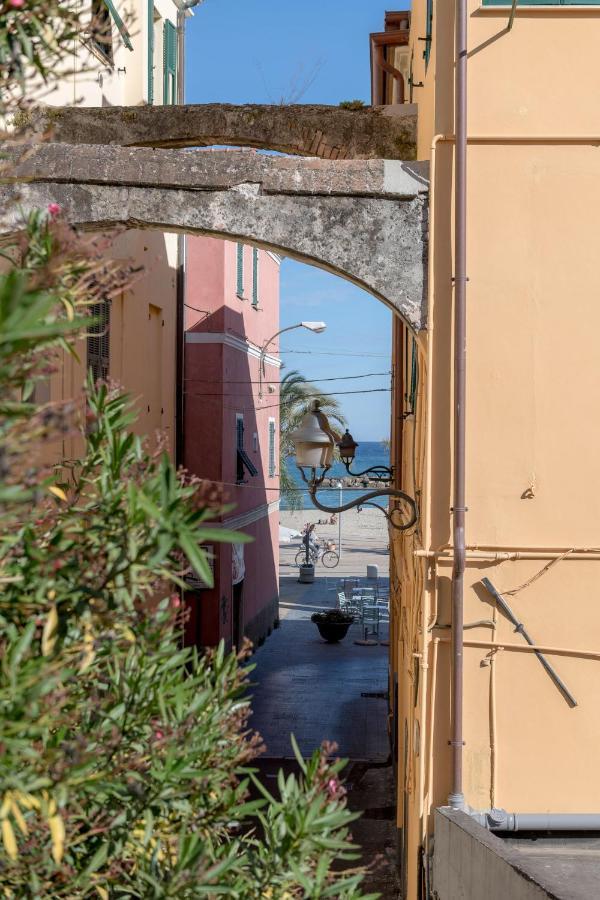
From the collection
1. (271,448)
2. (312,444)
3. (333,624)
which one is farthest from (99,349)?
(271,448)

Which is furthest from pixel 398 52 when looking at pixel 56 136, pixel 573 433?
pixel 573 433

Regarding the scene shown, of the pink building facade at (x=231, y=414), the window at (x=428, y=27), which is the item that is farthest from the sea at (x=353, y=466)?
the window at (x=428, y=27)

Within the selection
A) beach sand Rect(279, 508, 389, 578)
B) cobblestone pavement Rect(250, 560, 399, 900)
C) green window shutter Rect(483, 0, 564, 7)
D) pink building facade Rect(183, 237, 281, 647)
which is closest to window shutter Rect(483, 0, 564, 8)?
green window shutter Rect(483, 0, 564, 7)

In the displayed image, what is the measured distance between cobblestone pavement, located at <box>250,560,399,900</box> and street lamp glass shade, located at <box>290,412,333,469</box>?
3026 mm

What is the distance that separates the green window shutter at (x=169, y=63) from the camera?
53.1ft

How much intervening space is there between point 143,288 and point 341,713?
24.1 ft

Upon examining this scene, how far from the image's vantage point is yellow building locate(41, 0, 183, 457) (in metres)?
11.5

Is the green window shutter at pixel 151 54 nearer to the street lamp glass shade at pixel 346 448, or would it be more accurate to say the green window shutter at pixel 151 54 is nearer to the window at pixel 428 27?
the street lamp glass shade at pixel 346 448

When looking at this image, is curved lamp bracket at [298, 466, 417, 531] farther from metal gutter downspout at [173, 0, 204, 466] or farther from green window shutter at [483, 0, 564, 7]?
metal gutter downspout at [173, 0, 204, 466]

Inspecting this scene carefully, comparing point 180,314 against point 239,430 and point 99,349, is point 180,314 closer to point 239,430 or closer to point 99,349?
point 239,430

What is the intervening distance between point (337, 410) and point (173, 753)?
28.8 metres

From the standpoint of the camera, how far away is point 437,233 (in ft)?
21.2

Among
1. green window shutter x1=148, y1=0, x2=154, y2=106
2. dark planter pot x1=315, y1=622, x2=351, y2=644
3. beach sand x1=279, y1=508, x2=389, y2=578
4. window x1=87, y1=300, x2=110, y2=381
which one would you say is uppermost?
green window shutter x1=148, y1=0, x2=154, y2=106

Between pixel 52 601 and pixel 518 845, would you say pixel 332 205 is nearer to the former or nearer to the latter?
pixel 518 845
